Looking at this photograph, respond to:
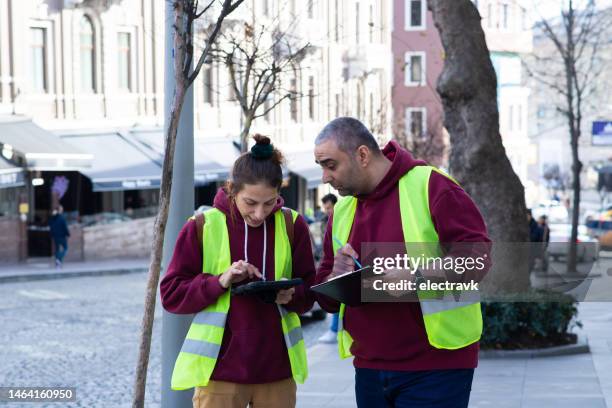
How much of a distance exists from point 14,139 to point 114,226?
4.65 meters

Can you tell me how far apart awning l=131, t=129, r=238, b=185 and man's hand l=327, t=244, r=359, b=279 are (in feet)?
97.8

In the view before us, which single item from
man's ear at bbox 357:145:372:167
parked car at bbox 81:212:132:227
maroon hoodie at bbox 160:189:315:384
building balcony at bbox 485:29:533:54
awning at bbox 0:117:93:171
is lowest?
parked car at bbox 81:212:132:227

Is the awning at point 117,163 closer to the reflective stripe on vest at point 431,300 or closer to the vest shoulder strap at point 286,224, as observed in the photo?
the vest shoulder strap at point 286,224

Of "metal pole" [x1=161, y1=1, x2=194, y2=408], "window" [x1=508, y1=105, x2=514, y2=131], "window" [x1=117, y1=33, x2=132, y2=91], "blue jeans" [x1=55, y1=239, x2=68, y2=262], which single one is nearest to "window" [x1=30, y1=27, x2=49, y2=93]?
"window" [x1=117, y1=33, x2=132, y2=91]

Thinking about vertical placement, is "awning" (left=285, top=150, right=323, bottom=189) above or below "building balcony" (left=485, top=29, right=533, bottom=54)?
below

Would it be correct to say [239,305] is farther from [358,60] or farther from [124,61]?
[358,60]

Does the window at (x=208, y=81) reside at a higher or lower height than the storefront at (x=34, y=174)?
higher

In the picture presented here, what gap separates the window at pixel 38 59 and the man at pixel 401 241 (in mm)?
29599

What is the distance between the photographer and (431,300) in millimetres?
4598

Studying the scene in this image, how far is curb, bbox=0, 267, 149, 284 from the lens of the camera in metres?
27.5

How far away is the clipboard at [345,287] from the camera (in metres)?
4.61

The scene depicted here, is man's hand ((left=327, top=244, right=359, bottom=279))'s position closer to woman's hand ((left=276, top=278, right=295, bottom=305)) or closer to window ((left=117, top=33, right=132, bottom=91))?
woman's hand ((left=276, top=278, right=295, bottom=305))

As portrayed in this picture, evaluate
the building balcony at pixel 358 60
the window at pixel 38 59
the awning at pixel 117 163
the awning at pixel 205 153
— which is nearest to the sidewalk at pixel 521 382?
the awning at pixel 117 163

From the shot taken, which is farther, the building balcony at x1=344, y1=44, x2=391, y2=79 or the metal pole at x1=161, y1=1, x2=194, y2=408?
the building balcony at x1=344, y1=44, x2=391, y2=79
